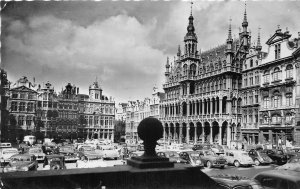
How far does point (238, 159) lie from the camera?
70.0 feet

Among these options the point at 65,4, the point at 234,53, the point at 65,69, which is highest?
the point at 234,53

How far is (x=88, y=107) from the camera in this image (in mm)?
67438

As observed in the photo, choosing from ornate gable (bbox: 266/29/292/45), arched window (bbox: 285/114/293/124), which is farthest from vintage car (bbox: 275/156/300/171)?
ornate gable (bbox: 266/29/292/45)

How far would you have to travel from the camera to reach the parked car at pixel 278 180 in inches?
394

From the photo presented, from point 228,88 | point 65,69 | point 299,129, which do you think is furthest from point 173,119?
point 65,69

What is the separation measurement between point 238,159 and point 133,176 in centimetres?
1572

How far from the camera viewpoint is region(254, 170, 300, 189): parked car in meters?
10.0

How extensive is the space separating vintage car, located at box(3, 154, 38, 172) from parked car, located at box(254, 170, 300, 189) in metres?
12.0

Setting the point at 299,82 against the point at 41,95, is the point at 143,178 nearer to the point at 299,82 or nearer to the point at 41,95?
the point at 299,82

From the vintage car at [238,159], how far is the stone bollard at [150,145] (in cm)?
1460

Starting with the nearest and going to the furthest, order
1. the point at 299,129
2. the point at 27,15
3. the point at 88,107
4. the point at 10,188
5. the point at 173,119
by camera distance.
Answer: the point at 10,188 < the point at 27,15 < the point at 299,129 < the point at 173,119 < the point at 88,107

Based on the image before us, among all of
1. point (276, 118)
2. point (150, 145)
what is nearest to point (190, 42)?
point (276, 118)

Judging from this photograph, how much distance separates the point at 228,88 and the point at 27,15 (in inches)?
1454

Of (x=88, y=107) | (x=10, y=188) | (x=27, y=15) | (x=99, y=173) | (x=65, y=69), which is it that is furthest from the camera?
(x=88, y=107)
